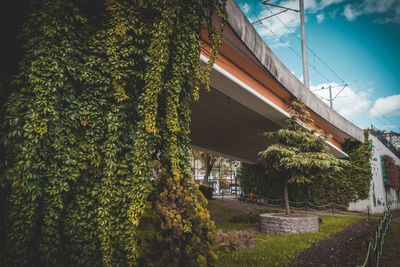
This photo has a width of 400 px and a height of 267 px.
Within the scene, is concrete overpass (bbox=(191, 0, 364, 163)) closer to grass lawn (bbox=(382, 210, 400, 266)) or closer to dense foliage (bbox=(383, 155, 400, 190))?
grass lawn (bbox=(382, 210, 400, 266))

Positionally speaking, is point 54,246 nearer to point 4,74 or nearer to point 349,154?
Answer: point 4,74

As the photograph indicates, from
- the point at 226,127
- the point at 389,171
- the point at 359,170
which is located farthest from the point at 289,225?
the point at 389,171

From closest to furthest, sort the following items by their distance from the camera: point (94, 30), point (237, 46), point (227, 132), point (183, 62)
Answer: point (94, 30)
point (183, 62)
point (237, 46)
point (227, 132)

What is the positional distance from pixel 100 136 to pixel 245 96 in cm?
584

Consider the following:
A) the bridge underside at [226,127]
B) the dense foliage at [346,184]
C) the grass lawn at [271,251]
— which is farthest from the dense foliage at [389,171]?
the grass lawn at [271,251]

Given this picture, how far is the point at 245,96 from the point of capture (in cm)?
865

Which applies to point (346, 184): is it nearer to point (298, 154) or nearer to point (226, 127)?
point (298, 154)

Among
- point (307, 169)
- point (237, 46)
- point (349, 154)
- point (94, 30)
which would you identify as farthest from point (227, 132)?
point (94, 30)

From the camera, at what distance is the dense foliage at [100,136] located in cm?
349

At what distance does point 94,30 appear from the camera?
4277 millimetres

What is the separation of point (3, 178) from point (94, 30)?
2807 millimetres

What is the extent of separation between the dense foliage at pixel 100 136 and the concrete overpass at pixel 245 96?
1.99 metres

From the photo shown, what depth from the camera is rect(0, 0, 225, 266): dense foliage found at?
11.4 ft

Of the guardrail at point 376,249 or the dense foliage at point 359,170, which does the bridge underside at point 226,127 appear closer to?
the guardrail at point 376,249
